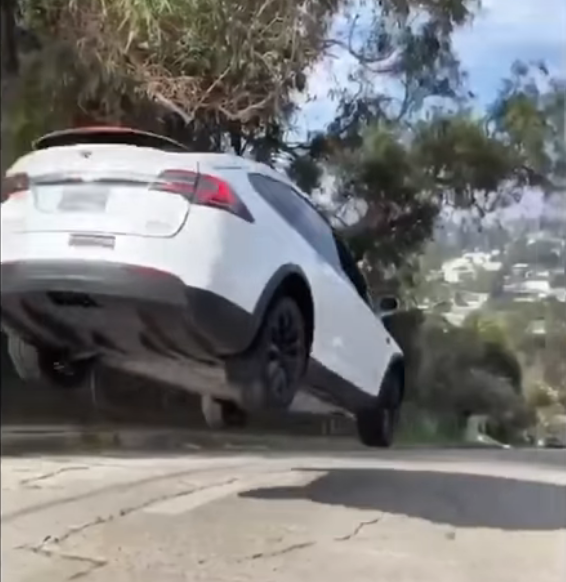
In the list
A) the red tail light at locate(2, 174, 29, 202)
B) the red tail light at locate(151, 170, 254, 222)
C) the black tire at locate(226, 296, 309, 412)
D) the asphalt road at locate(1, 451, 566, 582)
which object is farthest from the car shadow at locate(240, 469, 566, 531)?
the red tail light at locate(2, 174, 29, 202)

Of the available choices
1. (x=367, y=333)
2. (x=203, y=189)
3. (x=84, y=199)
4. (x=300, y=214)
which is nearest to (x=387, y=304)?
(x=367, y=333)

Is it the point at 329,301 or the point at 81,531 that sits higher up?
the point at 329,301

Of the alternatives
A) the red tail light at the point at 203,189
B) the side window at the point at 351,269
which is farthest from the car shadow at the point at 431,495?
the red tail light at the point at 203,189

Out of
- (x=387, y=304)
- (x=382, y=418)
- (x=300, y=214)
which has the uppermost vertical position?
(x=300, y=214)

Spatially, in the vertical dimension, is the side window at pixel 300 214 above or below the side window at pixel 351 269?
above

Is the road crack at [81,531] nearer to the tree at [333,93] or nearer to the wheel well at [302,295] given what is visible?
the wheel well at [302,295]

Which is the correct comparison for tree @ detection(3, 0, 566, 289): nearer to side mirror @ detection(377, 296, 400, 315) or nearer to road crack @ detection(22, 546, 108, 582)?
side mirror @ detection(377, 296, 400, 315)

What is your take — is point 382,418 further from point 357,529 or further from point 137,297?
point 137,297

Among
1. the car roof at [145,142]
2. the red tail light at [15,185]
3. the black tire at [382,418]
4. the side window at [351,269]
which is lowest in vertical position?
the black tire at [382,418]
